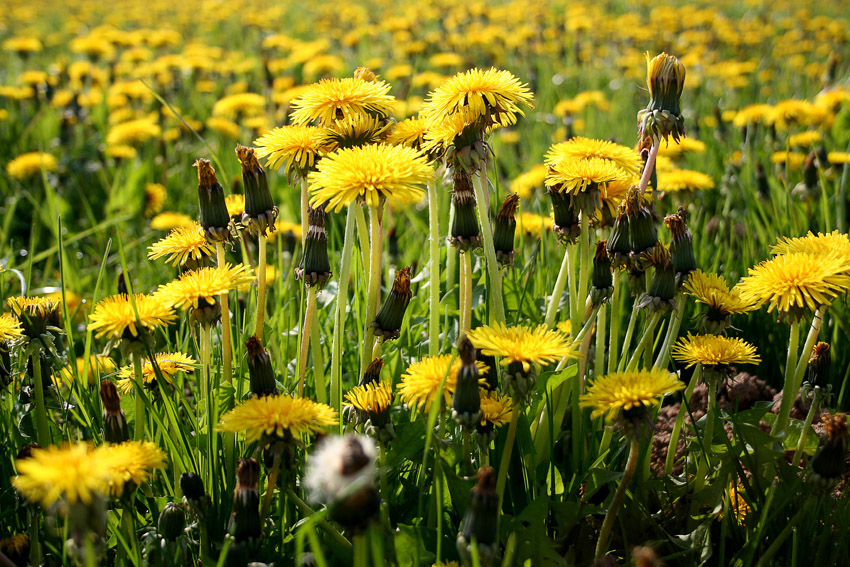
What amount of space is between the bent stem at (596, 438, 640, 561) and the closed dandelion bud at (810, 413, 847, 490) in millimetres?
299

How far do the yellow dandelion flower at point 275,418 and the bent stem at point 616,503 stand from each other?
0.53 m

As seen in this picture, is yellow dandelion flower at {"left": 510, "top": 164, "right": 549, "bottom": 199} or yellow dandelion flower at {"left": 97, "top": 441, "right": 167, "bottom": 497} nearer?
yellow dandelion flower at {"left": 97, "top": 441, "right": 167, "bottom": 497}

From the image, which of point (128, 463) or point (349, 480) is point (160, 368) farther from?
point (349, 480)

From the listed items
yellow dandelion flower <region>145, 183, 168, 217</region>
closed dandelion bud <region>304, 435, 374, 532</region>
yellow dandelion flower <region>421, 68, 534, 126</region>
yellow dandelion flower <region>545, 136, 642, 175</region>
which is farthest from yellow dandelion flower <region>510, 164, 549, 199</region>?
closed dandelion bud <region>304, 435, 374, 532</region>

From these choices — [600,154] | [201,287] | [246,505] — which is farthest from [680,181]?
[246,505]

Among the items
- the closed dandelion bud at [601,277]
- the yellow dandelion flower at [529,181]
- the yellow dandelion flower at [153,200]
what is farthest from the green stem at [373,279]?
the yellow dandelion flower at [153,200]

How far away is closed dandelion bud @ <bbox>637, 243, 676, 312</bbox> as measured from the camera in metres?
1.45

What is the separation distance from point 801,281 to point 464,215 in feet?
2.12

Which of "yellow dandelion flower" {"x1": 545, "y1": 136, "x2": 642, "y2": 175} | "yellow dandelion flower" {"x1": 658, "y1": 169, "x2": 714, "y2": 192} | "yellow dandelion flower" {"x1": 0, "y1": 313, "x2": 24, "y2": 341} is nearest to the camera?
"yellow dandelion flower" {"x1": 0, "y1": 313, "x2": 24, "y2": 341}

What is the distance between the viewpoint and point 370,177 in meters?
1.26

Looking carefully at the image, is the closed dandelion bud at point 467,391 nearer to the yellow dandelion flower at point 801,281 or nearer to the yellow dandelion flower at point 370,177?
the yellow dandelion flower at point 370,177

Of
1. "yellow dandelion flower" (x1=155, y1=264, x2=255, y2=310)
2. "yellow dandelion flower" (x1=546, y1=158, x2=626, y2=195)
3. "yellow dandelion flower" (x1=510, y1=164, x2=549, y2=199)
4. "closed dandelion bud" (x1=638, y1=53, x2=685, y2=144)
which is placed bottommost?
"yellow dandelion flower" (x1=510, y1=164, x2=549, y2=199)

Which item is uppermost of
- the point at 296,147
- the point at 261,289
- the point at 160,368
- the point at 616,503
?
the point at 296,147

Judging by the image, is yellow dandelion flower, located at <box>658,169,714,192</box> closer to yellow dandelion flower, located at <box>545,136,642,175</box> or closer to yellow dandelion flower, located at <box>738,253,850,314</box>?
yellow dandelion flower, located at <box>545,136,642,175</box>
